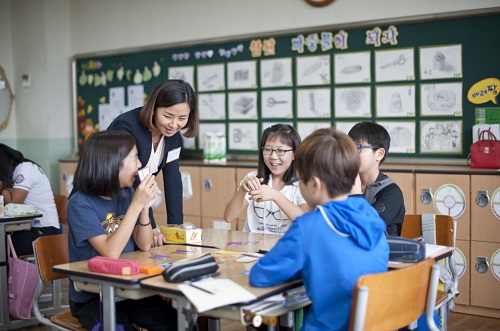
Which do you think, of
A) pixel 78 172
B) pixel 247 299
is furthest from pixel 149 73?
pixel 247 299

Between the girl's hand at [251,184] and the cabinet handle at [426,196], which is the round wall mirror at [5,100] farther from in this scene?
the girl's hand at [251,184]

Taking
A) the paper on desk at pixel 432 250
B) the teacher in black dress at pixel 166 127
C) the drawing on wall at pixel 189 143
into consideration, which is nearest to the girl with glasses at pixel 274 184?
the teacher in black dress at pixel 166 127

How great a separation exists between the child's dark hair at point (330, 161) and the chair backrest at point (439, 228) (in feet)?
3.44

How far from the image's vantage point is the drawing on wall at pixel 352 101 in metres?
4.66

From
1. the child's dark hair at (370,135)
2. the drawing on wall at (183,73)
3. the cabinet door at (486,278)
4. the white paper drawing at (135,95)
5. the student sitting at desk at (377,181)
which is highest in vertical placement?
the drawing on wall at (183,73)

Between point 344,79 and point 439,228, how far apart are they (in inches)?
82.3

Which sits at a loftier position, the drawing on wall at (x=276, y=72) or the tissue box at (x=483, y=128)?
the drawing on wall at (x=276, y=72)

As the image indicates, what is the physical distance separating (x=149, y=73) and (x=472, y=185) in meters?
3.30

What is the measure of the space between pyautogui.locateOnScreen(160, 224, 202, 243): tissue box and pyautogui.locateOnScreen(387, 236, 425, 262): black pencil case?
882mm

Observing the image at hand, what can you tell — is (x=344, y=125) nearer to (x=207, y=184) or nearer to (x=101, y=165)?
(x=207, y=184)

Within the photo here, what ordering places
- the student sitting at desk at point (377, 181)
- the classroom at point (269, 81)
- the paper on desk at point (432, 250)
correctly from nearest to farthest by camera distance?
1. the paper on desk at point (432, 250)
2. the student sitting at desk at point (377, 181)
3. the classroom at point (269, 81)

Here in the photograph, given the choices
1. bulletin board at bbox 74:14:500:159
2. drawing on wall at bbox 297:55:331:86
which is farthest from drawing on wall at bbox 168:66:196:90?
drawing on wall at bbox 297:55:331:86

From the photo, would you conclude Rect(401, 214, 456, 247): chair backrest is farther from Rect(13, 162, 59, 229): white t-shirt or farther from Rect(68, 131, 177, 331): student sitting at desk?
Rect(13, 162, 59, 229): white t-shirt

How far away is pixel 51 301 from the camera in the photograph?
4375 millimetres
